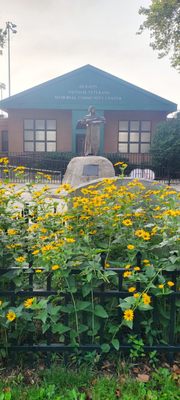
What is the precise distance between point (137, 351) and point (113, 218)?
0.93m

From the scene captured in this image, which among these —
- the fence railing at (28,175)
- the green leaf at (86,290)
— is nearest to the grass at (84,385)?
the green leaf at (86,290)

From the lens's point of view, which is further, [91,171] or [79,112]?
[79,112]

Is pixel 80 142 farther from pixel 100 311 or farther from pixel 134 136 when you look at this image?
pixel 100 311


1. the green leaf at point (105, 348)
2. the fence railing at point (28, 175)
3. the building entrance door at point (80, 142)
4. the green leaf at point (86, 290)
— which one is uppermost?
the building entrance door at point (80, 142)

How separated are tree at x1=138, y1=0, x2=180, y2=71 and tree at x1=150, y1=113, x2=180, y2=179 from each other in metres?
6.04

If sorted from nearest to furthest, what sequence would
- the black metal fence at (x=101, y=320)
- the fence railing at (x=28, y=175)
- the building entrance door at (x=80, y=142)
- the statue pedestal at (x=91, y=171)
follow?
the black metal fence at (x=101, y=320) → the fence railing at (x=28, y=175) → the statue pedestal at (x=91, y=171) → the building entrance door at (x=80, y=142)

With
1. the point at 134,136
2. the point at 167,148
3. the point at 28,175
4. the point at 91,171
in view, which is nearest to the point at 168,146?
the point at 167,148

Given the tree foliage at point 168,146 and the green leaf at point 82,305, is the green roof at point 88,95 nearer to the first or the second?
the tree foliage at point 168,146

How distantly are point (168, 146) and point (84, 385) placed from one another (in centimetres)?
1868

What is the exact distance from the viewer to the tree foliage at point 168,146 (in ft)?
64.5

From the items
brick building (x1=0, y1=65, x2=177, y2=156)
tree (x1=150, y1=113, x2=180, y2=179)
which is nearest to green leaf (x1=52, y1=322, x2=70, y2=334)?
tree (x1=150, y1=113, x2=180, y2=179)

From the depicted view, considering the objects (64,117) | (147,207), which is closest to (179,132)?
(64,117)

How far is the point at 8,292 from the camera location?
2.37m

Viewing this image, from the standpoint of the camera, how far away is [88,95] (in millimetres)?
22594
